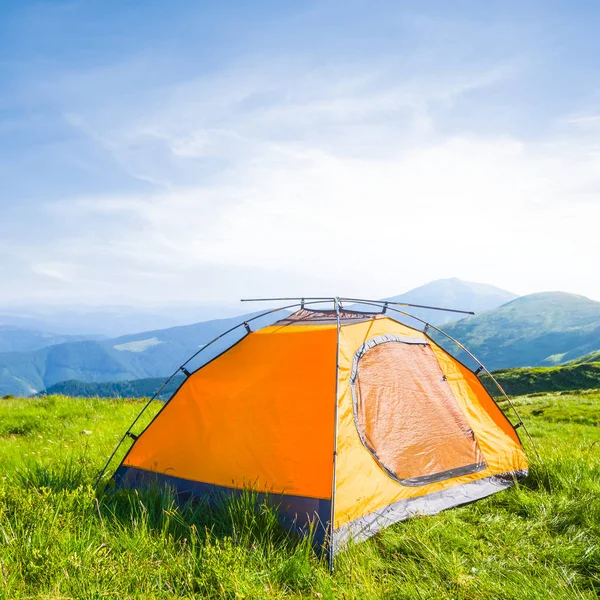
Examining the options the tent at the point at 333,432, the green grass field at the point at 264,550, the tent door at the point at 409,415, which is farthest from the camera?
the tent door at the point at 409,415

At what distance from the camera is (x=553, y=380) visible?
77.2 metres

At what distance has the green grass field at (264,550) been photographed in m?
3.64

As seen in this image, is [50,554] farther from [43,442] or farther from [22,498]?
[43,442]

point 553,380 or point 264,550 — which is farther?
point 553,380

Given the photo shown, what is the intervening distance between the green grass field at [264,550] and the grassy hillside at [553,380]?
76833mm

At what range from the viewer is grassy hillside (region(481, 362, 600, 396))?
249ft

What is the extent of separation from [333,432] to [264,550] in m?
1.58

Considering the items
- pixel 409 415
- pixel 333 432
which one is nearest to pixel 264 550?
pixel 333 432

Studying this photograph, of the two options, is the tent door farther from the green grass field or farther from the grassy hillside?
the grassy hillside

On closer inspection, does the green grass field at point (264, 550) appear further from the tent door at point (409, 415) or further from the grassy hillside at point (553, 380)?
the grassy hillside at point (553, 380)

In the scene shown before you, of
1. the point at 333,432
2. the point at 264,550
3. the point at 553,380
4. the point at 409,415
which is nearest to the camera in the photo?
the point at 264,550

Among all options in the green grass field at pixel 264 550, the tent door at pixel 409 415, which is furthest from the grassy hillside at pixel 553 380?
the green grass field at pixel 264 550

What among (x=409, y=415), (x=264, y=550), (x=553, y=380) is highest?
(x=409, y=415)

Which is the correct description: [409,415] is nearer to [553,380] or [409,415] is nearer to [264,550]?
[264,550]
